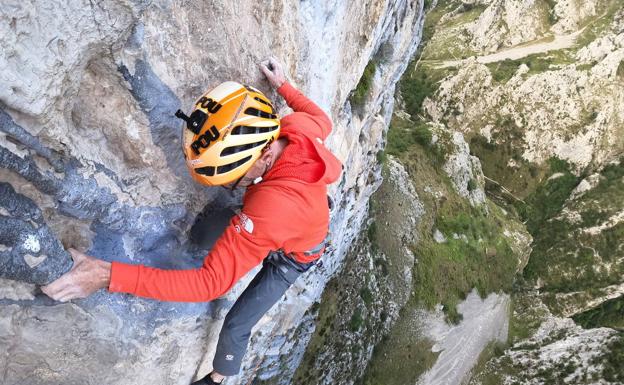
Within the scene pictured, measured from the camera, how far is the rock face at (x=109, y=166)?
527cm

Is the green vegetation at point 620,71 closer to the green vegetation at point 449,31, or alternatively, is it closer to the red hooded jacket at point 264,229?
the green vegetation at point 449,31

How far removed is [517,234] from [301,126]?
6020 cm

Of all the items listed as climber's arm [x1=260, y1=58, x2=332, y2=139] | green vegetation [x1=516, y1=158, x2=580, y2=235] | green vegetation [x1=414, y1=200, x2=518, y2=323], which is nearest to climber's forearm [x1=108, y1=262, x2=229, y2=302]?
climber's arm [x1=260, y1=58, x2=332, y2=139]

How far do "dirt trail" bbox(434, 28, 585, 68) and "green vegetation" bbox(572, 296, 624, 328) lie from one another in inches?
1904

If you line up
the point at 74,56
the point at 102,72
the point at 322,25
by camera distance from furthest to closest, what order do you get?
the point at 322,25 → the point at 102,72 → the point at 74,56

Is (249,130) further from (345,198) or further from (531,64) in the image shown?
(531,64)

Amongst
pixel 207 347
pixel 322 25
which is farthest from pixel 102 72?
pixel 322 25

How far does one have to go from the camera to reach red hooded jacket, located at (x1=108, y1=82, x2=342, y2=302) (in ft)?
19.2

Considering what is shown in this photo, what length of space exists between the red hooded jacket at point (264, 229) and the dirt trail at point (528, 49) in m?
89.0

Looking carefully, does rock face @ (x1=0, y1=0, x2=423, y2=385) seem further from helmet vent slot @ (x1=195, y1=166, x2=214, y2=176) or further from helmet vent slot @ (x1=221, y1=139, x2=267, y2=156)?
helmet vent slot @ (x1=221, y1=139, x2=267, y2=156)

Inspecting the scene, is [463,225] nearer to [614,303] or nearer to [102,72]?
[614,303]

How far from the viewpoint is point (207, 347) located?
372 inches

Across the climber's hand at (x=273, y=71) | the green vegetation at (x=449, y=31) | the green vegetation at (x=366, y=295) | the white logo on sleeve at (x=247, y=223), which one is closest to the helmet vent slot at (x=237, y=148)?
the white logo on sleeve at (x=247, y=223)

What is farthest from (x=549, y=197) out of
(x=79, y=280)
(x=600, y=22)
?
(x=79, y=280)
